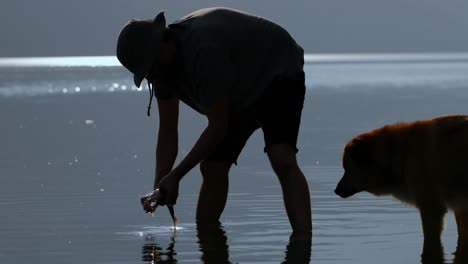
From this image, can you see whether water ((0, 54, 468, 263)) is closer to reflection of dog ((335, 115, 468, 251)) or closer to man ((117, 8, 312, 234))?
reflection of dog ((335, 115, 468, 251))

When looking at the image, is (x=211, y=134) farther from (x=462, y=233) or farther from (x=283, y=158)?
(x=462, y=233)

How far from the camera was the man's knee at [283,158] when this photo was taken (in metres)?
8.20

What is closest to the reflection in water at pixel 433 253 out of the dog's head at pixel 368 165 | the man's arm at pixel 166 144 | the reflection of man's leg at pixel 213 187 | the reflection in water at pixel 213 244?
the dog's head at pixel 368 165

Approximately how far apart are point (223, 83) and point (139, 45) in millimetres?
578

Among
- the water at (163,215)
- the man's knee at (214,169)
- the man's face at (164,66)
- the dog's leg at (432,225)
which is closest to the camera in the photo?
the man's face at (164,66)

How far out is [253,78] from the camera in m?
8.09

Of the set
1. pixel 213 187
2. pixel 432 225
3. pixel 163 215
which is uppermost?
pixel 432 225

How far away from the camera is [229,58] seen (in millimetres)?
7691

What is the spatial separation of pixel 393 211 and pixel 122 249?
275 centimetres

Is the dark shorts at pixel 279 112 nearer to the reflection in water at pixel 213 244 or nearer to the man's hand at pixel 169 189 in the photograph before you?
the man's hand at pixel 169 189

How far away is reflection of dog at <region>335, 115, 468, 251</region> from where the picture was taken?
7.99 metres

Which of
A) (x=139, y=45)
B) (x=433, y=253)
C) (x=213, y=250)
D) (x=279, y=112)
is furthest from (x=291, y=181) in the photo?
(x=139, y=45)

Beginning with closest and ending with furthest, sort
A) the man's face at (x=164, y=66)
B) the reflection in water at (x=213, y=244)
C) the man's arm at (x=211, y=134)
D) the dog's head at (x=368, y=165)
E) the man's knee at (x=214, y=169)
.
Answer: the man's arm at (x=211, y=134) → the man's face at (x=164, y=66) → the dog's head at (x=368, y=165) → the reflection in water at (x=213, y=244) → the man's knee at (x=214, y=169)

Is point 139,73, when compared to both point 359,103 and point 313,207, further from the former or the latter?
point 359,103
